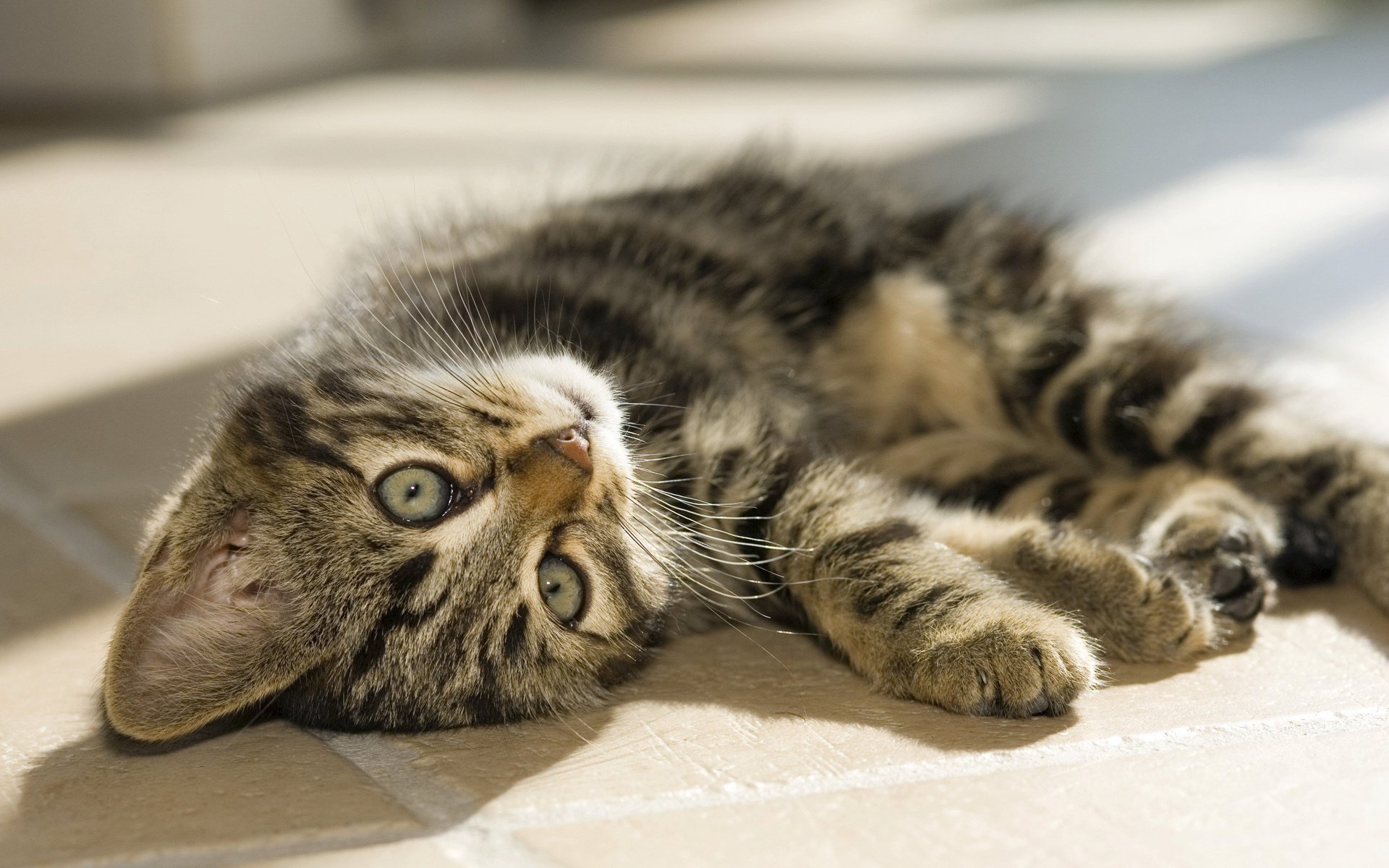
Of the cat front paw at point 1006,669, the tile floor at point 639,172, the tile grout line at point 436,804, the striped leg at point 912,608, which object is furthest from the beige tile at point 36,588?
the cat front paw at point 1006,669

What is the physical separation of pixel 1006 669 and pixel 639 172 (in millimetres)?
1824

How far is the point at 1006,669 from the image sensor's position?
4.87 feet

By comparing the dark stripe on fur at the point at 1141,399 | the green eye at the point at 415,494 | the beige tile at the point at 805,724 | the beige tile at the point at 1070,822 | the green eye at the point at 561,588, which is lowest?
the beige tile at the point at 1070,822

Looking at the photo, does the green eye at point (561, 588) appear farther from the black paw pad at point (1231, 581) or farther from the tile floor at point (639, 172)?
the black paw pad at point (1231, 581)

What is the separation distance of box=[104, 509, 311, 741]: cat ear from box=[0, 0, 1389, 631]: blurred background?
0.45 meters

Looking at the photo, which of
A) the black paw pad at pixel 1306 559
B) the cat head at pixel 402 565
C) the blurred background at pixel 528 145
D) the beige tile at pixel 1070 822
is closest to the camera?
the beige tile at pixel 1070 822

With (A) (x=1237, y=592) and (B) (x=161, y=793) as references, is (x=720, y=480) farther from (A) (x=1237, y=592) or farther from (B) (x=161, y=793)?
(B) (x=161, y=793)

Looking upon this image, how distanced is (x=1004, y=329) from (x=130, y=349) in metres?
1.67

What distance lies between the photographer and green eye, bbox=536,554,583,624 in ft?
5.10

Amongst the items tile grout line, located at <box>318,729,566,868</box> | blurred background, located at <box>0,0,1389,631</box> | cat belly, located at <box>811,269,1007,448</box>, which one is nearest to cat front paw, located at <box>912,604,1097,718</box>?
tile grout line, located at <box>318,729,566,868</box>

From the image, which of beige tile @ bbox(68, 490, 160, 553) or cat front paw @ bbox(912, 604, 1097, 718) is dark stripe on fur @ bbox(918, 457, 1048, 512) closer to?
cat front paw @ bbox(912, 604, 1097, 718)

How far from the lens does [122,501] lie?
2141 mm

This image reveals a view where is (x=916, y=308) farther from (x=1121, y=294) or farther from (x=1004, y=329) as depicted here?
(x=1121, y=294)

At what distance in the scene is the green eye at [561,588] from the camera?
1555 millimetres
